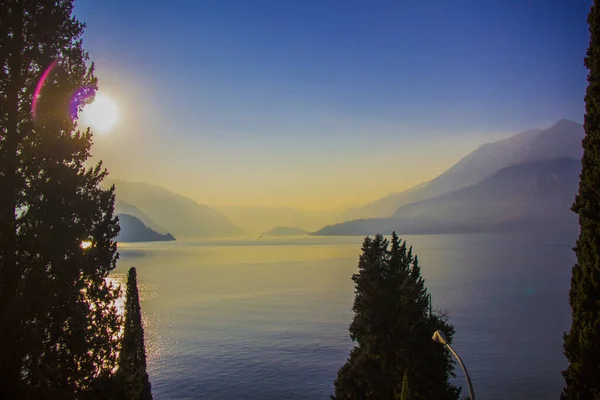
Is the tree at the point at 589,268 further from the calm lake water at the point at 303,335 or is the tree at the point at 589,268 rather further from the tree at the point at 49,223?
the calm lake water at the point at 303,335

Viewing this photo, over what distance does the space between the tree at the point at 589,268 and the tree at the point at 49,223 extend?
19882mm

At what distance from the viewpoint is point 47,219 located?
1280cm

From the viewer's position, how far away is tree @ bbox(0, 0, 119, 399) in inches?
467

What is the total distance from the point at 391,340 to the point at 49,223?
2636cm

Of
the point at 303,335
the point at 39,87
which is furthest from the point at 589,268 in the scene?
the point at 303,335

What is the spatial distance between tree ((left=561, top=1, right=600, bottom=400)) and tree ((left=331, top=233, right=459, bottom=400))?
1226 centimetres

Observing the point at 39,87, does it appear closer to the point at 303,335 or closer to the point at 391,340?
the point at 391,340

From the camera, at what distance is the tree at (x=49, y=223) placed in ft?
38.9

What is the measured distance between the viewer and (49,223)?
12.8 metres

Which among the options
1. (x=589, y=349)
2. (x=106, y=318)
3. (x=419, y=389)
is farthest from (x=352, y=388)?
(x=106, y=318)

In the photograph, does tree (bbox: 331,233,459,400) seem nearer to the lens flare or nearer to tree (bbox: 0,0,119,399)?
tree (bbox: 0,0,119,399)

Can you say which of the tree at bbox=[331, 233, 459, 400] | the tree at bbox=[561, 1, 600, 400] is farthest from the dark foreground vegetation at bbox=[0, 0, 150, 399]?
the tree at bbox=[331, 233, 459, 400]

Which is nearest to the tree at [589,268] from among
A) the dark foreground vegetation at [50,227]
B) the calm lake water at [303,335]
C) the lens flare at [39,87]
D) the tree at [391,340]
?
the tree at [391,340]

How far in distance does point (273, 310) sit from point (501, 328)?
52247 millimetres
